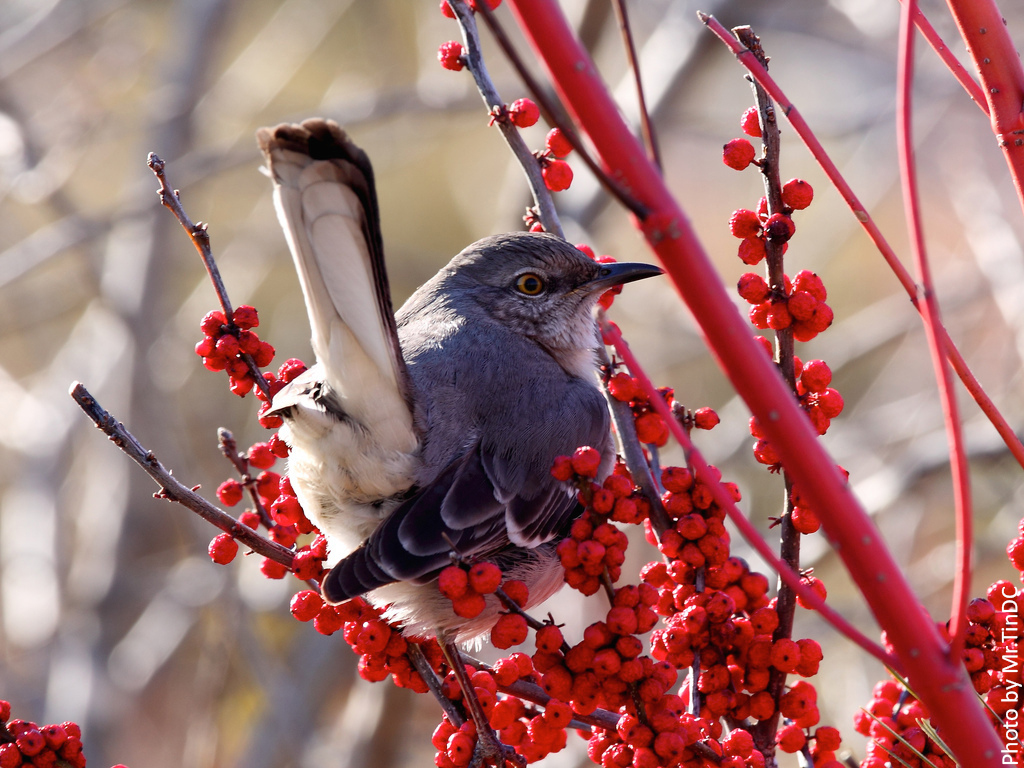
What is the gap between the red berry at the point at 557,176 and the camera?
240 cm

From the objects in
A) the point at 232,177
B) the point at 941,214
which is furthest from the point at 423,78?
the point at 941,214

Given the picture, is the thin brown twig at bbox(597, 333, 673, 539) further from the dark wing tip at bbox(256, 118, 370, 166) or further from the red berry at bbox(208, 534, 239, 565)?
the red berry at bbox(208, 534, 239, 565)

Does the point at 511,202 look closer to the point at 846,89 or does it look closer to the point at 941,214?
the point at 846,89

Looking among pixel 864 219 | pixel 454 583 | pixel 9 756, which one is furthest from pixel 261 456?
pixel 864 219

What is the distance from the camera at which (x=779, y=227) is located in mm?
1779

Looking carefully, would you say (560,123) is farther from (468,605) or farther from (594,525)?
(468,605)

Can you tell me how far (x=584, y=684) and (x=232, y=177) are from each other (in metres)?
6.74

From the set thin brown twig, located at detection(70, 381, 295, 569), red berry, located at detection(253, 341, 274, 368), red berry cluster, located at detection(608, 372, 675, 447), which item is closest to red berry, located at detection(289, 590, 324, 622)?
thin brown twig, located at detection(70, 381, 295, 569)

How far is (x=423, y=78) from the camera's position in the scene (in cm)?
583

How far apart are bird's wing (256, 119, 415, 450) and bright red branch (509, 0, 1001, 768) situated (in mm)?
758

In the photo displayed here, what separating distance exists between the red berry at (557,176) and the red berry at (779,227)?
2.36ft

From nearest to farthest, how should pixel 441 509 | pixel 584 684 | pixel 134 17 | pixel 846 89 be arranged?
pixel 584 684, pixel 441 509, pixel 846 89, pixel 134 17

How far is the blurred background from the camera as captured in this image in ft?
15.2

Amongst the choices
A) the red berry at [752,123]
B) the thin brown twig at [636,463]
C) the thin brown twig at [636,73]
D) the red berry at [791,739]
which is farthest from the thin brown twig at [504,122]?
the red berry at [791,739]
